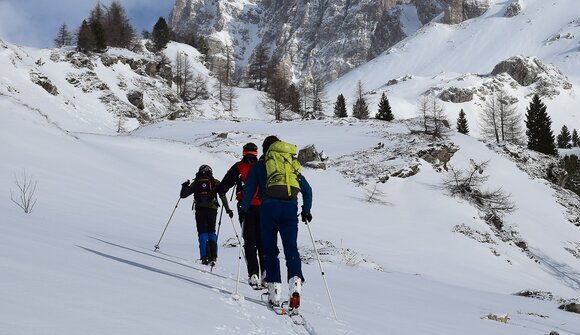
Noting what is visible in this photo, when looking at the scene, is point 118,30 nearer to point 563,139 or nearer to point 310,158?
point 310,158

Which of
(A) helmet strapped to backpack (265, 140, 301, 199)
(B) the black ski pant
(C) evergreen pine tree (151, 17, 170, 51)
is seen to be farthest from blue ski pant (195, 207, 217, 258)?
(C) evergreen pine tree (151, 17, 170, 51)

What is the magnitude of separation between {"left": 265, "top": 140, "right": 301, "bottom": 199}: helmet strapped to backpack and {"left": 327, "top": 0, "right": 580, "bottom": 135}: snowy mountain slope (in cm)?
8920

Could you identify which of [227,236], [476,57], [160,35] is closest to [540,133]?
[227,236]

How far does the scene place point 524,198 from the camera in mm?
33594

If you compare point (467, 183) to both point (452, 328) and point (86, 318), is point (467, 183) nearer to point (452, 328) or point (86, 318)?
point (452, 328)

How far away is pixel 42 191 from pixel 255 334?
439 inches

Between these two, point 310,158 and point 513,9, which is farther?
point 513,9

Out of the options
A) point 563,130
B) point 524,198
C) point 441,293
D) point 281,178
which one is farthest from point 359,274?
point 563,130

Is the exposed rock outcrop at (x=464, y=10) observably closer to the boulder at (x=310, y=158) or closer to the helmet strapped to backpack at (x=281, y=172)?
the boulder at (x=310, y=158)

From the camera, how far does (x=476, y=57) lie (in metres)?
130

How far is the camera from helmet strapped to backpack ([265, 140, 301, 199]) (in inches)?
246

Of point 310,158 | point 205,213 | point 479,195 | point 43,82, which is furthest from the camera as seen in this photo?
point 43,82

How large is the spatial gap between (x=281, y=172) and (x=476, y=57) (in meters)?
138

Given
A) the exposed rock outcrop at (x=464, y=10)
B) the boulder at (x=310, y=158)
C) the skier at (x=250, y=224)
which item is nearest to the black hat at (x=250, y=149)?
the skier at (x=250, y=224)
